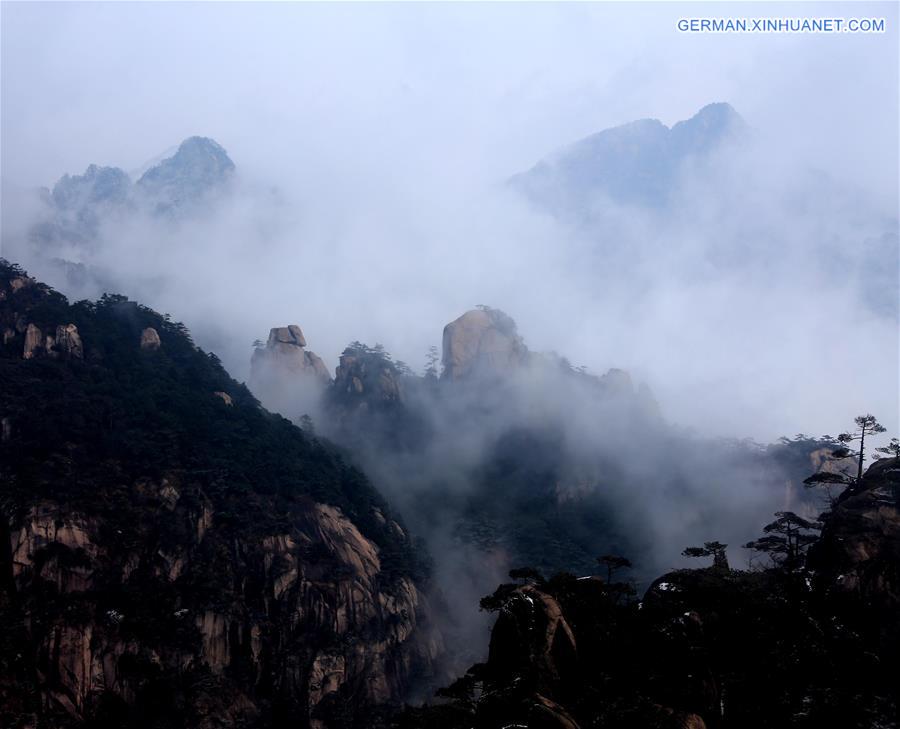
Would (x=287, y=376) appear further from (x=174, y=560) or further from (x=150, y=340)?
(x=174, y=560)

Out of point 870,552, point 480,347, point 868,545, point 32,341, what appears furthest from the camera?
point 480,347

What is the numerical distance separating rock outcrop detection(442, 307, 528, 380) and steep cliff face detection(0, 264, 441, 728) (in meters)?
59.6

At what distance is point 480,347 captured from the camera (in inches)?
6752

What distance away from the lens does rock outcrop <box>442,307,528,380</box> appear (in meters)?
169

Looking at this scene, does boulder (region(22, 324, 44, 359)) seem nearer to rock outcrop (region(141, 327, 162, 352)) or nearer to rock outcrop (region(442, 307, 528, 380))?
rock outcrop (region(141, 327, 162, 352))

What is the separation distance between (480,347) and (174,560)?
97935mm

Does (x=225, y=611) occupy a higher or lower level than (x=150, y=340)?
lower

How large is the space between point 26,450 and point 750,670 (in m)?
76.0

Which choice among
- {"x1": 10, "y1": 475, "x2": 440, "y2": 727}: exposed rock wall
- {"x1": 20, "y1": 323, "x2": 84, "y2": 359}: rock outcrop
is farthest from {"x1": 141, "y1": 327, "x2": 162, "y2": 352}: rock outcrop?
{"x1": 10, "y1": 475, "x2": 440, "y2": 727}: exposed rock wall

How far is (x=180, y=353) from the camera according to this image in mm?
123938

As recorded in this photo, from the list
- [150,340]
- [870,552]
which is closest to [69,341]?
[150,340]

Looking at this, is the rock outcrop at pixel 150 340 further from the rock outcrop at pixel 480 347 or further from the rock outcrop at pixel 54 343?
the rock outcrop at pixel 480 347

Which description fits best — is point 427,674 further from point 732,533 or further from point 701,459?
point 701,459

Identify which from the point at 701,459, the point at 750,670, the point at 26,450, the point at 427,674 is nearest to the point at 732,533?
the point at 701,459
